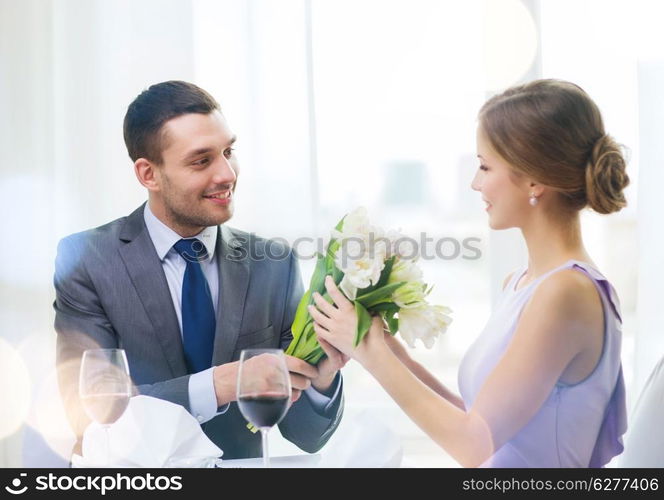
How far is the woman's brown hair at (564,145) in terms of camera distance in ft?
5.41

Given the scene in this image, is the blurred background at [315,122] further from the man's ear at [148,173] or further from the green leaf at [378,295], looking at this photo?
the green leaf at [378,295]

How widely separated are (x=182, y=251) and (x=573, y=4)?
1.56 metres

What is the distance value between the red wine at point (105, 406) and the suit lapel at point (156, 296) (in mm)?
729

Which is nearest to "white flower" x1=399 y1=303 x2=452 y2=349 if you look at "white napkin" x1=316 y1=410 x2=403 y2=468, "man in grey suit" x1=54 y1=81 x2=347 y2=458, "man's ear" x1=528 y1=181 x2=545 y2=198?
"white napkin" x1=316 y1=410 x2=403 y2=468

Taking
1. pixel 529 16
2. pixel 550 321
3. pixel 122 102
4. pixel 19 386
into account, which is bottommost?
pixel 19 386

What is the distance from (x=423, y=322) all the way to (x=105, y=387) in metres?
0.58

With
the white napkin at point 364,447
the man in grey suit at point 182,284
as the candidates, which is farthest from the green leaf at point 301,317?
the man in grey suit at point 182,284

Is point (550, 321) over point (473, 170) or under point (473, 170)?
under

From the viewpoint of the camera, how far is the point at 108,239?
2.19m

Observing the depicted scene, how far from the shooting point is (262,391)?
1.30 m
